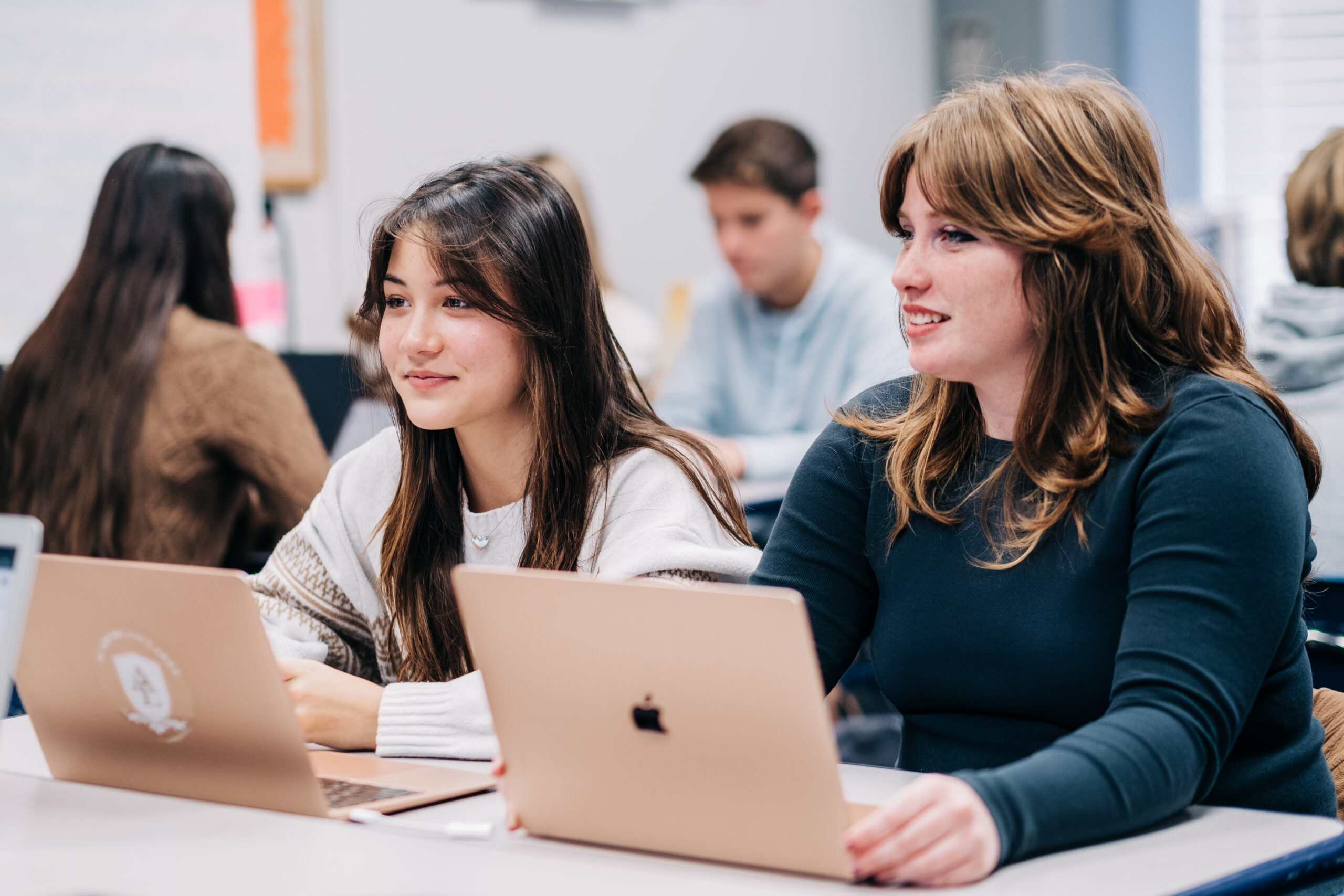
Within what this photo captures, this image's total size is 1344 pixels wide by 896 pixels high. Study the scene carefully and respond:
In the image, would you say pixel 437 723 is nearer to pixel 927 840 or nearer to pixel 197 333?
pixel 927 840

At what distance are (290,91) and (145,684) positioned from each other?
272 centimetres

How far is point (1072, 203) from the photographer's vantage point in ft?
3.86

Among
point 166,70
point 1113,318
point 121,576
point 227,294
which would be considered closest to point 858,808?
point 1113,318

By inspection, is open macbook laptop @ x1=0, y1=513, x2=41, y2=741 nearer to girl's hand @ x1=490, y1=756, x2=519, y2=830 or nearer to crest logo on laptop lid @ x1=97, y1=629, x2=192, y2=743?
crest logo on laptop lid @ x1=97, y1=629, x2=192, y2=743

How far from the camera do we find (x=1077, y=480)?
3.84ft

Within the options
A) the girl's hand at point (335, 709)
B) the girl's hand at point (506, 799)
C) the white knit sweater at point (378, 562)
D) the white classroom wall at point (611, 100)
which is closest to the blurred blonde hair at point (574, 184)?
the white classroom wall at point (611, 100)

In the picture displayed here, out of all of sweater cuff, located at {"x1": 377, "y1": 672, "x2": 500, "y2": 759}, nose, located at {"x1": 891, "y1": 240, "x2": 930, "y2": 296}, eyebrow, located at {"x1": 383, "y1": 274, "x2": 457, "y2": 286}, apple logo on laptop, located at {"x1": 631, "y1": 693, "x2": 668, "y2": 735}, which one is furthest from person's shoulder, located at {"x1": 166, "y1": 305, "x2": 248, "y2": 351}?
apple logo on laptop, located at {"x1": 631, "y1": 693, "x2": 668, "y2": 735}

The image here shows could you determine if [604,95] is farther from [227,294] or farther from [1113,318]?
[1113,318]

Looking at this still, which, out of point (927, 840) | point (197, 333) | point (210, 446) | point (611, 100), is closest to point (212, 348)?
point (197, 333)

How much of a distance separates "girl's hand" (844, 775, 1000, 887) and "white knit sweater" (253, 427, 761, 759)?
1.64 ft

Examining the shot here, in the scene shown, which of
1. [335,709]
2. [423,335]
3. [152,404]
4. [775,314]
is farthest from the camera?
Answer: [775,314]

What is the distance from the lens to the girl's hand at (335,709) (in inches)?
52.8

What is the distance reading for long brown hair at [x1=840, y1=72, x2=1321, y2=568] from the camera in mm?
1172

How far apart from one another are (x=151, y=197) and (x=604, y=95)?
1.94 m
